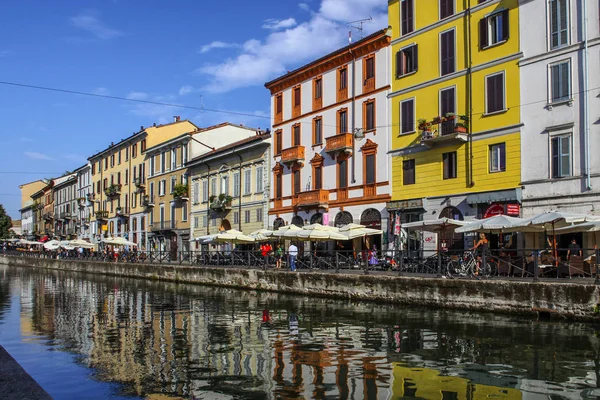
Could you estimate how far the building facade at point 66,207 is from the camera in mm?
90625

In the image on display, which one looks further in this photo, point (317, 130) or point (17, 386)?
point (317, 130)

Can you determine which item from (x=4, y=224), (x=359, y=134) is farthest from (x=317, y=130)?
(x=4, y=224)

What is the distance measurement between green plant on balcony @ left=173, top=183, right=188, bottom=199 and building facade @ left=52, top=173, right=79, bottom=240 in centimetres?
3756

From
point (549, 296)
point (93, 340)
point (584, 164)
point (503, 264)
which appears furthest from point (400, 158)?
point (93, 340)

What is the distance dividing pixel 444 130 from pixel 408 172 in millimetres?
3486

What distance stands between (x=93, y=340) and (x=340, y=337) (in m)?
6.10

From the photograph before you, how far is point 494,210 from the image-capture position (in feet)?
89.9

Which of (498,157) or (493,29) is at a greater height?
(493,29)

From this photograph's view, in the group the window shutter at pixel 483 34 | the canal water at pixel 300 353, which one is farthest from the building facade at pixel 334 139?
the canal water at pixel 300 353

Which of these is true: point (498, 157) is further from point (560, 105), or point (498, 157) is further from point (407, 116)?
point (407, 116)

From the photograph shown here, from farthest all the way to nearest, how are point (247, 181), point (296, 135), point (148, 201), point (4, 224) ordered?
1. point (4, 224)
2. point (148, 201)
3. point (247, 181)
4. point (296, 135)

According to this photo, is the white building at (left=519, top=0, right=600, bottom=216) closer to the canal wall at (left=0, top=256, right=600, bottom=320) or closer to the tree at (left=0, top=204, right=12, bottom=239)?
the canal wall at (left=0, top=256, right=600, bottom=320)

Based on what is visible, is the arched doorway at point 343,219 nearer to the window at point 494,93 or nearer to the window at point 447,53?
the window at point 447,53

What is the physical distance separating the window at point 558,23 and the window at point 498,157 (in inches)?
188
